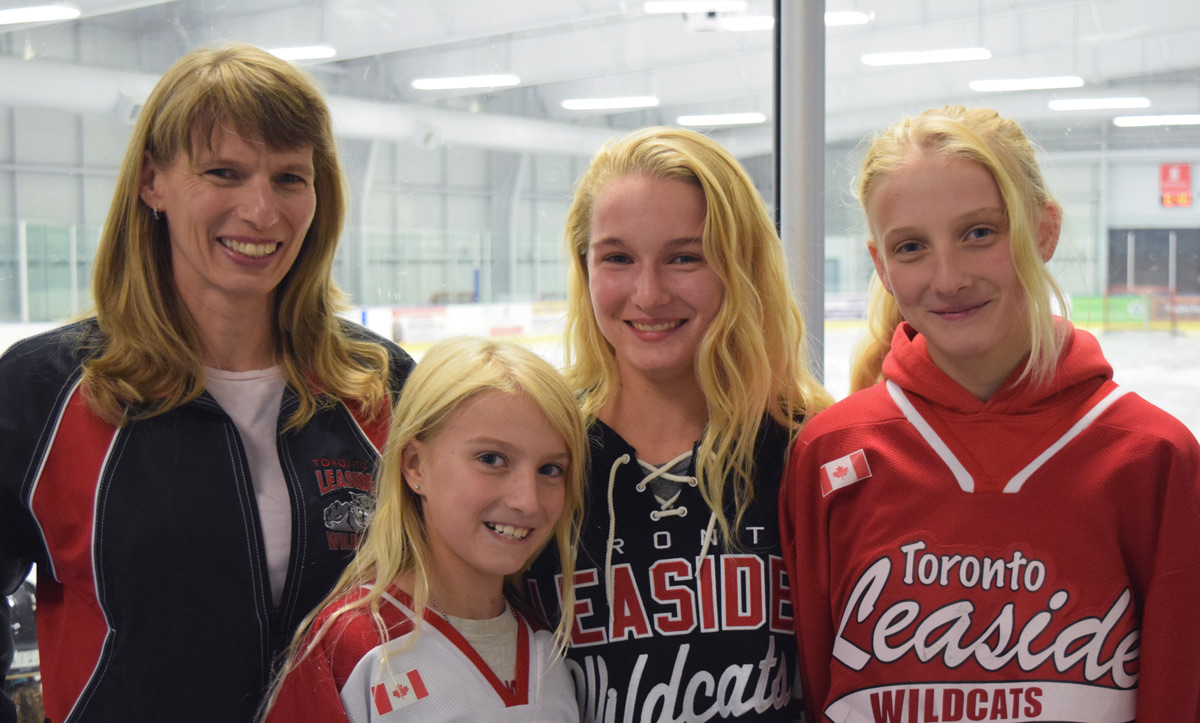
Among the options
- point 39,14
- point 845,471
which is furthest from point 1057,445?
point 39,14

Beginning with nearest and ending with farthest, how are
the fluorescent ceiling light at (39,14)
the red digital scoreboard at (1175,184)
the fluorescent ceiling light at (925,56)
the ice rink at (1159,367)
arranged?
the fluorescent ceiling light at (39,14), the fluorescent ceiling light at (925,56), the red digital scoreboard at (1175,184), the ice rink at (1159,367)

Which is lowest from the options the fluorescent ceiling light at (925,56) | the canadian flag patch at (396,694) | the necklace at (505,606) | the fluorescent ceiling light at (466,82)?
the canadian flag patch at (396,694)

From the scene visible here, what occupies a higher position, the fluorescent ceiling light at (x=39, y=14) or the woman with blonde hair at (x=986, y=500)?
the fluorescent ceiling light at (x=39, y=14)

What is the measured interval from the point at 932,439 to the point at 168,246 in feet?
3.35

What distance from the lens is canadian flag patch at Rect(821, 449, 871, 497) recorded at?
4.19ft

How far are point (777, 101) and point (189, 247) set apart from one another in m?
1.57

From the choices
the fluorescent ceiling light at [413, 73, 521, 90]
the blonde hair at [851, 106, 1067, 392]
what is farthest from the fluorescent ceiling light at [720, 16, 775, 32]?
the blonde hair at [851, 106, 1067, 392]

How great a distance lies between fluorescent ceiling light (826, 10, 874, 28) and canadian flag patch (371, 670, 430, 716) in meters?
2.13

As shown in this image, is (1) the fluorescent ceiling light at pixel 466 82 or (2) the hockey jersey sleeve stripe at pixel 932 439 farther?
(1) the fluorescent ceiling light at pixel 466 82

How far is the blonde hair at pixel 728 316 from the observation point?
4.26 feet

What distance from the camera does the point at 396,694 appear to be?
1146mm

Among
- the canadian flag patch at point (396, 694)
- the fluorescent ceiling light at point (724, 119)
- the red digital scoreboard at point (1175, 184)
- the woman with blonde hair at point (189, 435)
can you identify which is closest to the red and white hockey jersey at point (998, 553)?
the canadian flag patch at point (396, 694)

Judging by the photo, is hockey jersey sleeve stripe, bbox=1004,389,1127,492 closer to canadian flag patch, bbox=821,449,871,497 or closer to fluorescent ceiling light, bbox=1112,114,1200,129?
canadian flag patch, bbox=821,449,871,497

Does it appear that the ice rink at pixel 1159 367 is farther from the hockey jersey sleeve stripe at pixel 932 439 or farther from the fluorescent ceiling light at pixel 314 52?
the hockey jersey sleeve stripe at pixel 932 439
